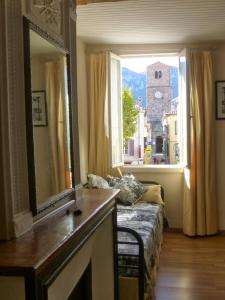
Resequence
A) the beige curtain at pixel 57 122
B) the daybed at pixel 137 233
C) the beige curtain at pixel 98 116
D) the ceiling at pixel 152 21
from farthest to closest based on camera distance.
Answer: the beige curtain at pixel 98 116, the ceiling at pixel 152 21, the daybed at pixel 137 233, the beige curtain at pixel 57 122

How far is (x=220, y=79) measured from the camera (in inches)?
188

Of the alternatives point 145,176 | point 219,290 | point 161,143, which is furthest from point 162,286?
point 161,143

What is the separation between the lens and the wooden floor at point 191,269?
321cm

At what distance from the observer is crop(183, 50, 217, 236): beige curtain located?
4660 mm

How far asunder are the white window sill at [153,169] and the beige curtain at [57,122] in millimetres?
3151

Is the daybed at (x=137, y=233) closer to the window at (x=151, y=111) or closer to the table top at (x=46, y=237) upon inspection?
the window at (x=151, y=111)

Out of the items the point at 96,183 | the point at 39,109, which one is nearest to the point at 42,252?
the point at 39,109

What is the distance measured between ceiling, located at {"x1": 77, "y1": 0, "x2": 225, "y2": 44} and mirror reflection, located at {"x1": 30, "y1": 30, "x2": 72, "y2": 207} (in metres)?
1.64

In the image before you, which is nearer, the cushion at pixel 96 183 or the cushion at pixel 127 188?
the cushion at pixel 96 183

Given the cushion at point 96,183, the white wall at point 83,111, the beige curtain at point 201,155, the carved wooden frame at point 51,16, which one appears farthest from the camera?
the beige curtain at point 201,155

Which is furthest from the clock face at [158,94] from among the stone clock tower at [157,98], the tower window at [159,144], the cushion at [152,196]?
the cushion at [152,196]

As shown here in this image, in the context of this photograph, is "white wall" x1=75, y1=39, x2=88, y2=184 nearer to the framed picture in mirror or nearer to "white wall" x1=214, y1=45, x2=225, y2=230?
"white wall" x1=214, y1=45, x2=225, y2=230

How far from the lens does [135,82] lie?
17.4 feet

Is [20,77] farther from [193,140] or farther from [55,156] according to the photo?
[193,140]
